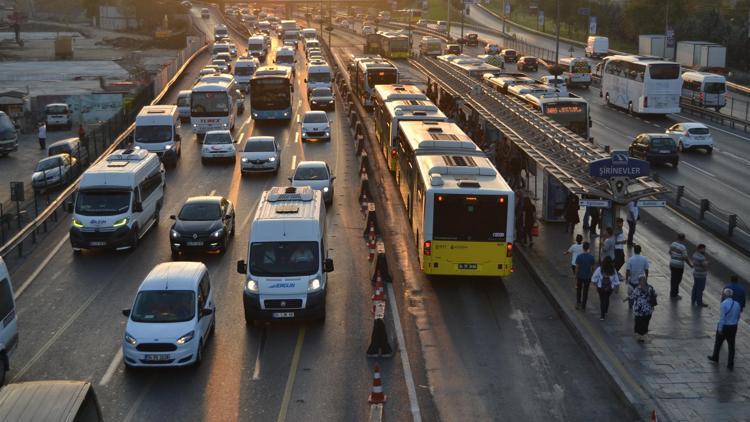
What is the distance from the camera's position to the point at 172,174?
4181 centimetres

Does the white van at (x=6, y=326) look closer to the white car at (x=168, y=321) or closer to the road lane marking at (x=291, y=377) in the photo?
the white car at (x=168, y=321)

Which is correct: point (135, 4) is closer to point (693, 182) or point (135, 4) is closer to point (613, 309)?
point (693, 182)

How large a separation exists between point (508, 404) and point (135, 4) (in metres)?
192

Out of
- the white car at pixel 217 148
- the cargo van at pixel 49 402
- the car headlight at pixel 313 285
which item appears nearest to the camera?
the cargo van at pixel 49 402

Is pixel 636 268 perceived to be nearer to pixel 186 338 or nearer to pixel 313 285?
pixel 313 285

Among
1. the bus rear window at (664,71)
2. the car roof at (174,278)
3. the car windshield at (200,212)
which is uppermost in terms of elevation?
the bus rear window at (664,71)

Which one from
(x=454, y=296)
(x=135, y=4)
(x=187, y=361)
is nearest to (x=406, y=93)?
(x=454, y=296)

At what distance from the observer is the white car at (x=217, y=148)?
143 feet

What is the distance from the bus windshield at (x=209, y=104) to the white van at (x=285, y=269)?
3080 cm

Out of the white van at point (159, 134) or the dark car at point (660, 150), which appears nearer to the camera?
the white van at point (159, 134)

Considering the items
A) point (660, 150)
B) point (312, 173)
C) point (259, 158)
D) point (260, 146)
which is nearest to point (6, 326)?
point (312, 173)

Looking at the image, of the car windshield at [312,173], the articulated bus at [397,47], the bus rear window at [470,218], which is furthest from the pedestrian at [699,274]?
the articulated bus at [397,47]

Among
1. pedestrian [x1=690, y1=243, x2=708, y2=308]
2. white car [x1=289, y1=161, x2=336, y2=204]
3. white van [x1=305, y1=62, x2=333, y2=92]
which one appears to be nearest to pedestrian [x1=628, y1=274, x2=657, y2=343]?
pedestrian [x1=690, y1=243, x2=708, y2=308]

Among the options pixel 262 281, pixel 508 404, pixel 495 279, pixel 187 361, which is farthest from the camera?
pixel 495 279
